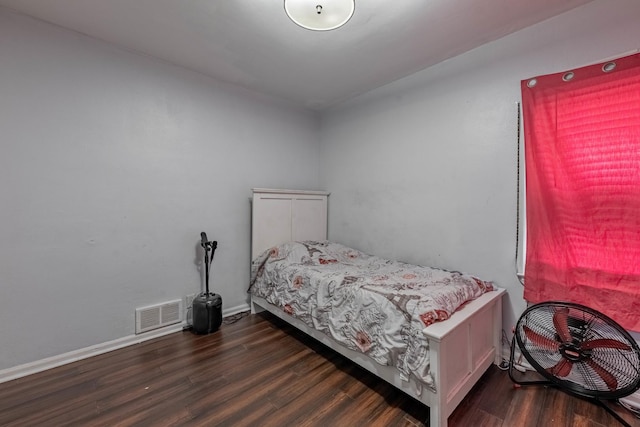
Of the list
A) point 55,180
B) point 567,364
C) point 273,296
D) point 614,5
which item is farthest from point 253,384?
point 614,5

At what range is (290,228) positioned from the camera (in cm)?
323

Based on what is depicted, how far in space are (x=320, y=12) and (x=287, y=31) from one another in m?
0.56

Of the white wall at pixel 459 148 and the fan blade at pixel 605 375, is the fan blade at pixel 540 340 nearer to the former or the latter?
the fan blade at pixel 605 375

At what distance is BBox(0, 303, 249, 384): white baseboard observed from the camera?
186 centimetres

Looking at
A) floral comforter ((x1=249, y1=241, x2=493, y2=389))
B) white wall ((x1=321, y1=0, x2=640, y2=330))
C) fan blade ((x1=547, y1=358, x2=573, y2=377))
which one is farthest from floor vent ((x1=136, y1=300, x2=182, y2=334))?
fan blade ((x1=547, y1=358, x2=573, y2=377))

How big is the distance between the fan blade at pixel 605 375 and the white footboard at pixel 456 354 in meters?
0.54

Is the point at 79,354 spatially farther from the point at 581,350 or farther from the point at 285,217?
the point at 581,350

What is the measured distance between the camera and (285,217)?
10.4 ft

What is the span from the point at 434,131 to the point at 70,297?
337cm

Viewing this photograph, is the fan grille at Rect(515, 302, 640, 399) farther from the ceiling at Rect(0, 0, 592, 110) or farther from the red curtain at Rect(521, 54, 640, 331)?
the ceiling at Rect(0, 0, 592, 110)

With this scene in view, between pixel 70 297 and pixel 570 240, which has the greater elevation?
pixel 570 240

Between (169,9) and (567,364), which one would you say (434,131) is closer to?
(567,364)

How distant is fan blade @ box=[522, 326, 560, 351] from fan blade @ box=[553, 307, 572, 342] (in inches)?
2.3

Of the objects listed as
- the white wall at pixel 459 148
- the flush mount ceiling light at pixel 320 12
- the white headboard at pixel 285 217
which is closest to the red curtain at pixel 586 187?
the white wall at pixel 459 148
